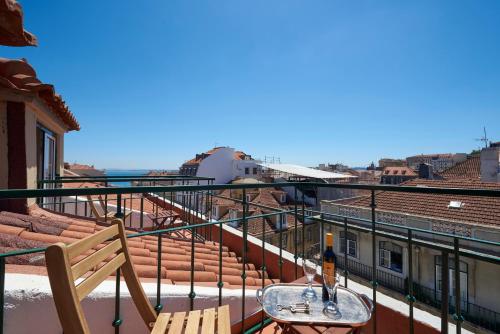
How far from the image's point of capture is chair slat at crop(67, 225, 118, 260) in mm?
1091

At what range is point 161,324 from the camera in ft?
5.05

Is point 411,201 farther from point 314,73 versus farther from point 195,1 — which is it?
point 195,1

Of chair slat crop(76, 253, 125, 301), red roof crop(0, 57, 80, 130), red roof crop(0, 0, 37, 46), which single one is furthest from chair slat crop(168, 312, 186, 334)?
red roof crop(0, 57, 80, 130)

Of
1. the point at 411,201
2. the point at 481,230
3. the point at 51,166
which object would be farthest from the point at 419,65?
the point at 51,166

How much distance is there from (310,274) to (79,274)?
1.37m

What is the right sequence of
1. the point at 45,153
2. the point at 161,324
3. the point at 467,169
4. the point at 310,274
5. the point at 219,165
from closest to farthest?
the point at 161,324, the point at 310,274, the point at 45,153, the point at 467,169, the point at 219,165

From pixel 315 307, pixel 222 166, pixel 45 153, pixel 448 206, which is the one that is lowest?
pixel 448 206

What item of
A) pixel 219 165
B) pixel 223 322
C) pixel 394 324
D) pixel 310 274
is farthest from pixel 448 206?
pixel 219 165

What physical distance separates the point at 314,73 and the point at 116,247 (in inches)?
754

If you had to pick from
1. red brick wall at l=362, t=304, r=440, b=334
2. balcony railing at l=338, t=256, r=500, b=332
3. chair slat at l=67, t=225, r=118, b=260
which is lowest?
balcony railing at l=338, t=256, r=500, b=332

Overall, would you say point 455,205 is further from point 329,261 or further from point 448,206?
point 329,261

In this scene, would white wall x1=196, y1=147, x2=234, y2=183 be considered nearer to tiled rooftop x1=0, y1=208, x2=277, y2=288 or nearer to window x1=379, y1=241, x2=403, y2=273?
window x1=379, y1=241, x2=403, y2=273

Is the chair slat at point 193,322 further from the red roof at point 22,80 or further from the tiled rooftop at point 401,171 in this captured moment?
the tiled rooftop at point 401,171

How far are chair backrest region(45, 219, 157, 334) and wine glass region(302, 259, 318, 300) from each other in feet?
3.21
